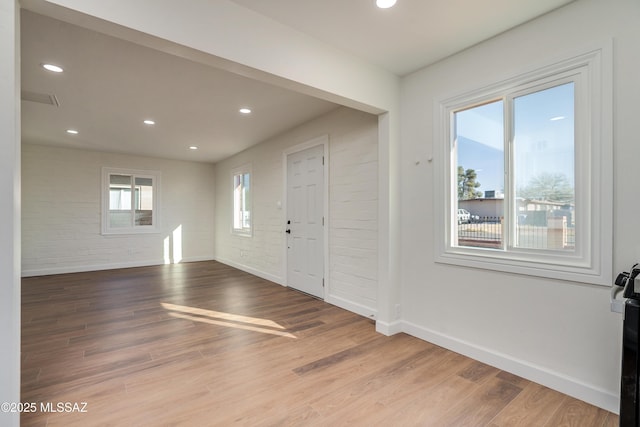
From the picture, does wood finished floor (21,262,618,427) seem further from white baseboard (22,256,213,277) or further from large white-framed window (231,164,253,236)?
large white-framed window (231,164,253,236)

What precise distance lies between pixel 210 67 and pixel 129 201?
5.48 meters

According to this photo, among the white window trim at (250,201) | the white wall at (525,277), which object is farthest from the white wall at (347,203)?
the white window trim at (250,201)

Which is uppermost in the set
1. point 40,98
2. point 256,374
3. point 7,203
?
point 40,98

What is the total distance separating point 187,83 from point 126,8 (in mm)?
1532

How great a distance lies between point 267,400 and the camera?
1.98 m

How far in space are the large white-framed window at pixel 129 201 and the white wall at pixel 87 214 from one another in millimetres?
119

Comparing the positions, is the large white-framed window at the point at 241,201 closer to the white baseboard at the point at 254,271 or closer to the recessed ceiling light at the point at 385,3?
the white baseboard at the point at 254,271

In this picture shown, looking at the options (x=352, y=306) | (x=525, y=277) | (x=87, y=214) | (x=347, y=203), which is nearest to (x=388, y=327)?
(x=352, y=306)

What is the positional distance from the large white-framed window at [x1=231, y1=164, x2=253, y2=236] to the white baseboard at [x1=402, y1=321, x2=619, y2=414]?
4.33m

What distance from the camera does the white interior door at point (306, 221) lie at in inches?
170

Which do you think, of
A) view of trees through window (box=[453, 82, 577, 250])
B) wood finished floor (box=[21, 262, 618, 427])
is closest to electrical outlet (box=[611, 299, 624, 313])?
view of trees through window (box=[453, 82, 577, 250])

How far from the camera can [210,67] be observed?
2834 millimetres

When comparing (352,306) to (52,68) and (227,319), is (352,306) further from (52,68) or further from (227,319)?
(52,68)

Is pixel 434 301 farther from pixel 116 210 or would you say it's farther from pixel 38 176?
pixel 38 176
